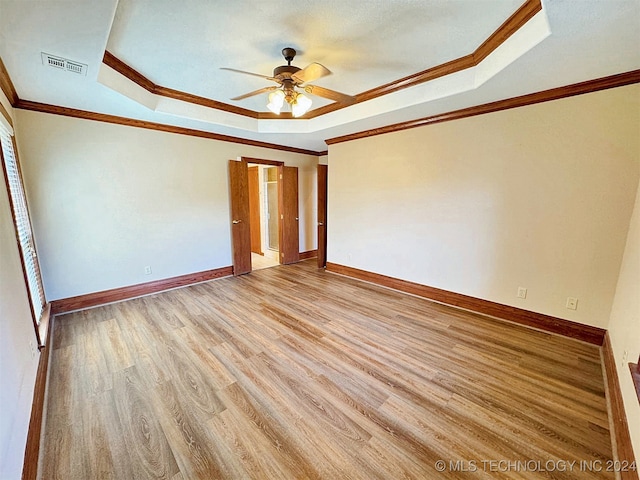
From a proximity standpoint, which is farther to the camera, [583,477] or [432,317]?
[432,317]

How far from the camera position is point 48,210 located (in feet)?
9.89

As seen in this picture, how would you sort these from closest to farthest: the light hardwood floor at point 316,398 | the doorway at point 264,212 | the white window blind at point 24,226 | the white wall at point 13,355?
the white wall at point 13,355 → the light hardwood floor at point 316,398 → the white window blind at point 24,226 → the doorway at point 264,212

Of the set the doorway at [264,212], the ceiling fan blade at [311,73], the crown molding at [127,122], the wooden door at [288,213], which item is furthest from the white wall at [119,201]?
the ceiling fan blade at [311,73]

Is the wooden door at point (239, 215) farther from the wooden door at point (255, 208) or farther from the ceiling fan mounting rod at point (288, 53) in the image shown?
the ceiling fan mounting rod at point (288, 53)

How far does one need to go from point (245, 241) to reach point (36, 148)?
2.85m

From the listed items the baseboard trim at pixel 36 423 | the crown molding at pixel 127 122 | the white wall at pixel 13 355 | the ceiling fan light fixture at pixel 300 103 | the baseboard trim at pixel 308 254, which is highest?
the crown molding at pixel 127 122

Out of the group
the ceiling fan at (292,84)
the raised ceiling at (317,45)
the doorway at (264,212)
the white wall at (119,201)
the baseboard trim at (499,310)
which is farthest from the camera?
the doorway at (264,212)

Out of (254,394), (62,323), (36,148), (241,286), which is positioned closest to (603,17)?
(254,394)

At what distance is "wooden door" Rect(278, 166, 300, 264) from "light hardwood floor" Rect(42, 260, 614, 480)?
2.56 metres

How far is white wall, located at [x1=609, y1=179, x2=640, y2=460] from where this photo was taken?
1397 millimetres

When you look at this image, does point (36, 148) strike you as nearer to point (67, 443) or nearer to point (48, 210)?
point (48, 210)

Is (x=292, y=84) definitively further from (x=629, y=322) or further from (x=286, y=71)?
(x=629, y=322)

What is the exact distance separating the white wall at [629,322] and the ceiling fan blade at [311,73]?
2.64 meters

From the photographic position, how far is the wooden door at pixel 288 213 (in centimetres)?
539
